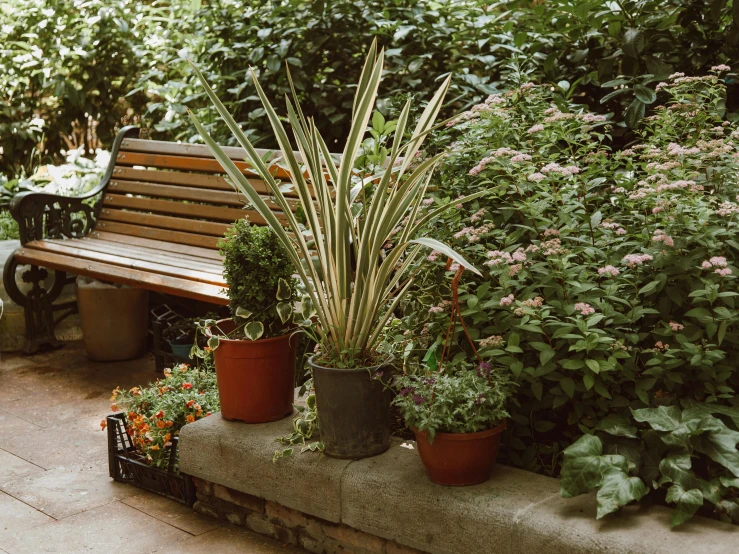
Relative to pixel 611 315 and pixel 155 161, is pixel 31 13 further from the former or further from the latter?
pixel 611 315

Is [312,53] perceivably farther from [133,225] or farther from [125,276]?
[125,276]

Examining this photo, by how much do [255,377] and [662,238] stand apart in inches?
54.6

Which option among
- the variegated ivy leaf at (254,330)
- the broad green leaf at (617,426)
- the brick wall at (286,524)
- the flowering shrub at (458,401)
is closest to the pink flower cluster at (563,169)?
the flowering shrub at (458,401)

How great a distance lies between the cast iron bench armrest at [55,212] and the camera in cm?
504

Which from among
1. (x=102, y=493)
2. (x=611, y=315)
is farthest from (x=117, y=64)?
(x=611, y=315)

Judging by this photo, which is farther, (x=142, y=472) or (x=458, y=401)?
(x=142, y=472)

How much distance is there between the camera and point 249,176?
4.50 metres

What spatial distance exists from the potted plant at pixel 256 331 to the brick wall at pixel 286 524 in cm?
27

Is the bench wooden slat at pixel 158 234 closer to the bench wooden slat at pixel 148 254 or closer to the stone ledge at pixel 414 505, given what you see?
the bench wooden slat at pixel 148 254

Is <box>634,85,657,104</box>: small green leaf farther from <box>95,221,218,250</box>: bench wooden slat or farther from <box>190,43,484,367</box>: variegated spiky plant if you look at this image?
<box>95,221,218,250</box>: bench wooden slat

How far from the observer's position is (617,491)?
2.12 meters

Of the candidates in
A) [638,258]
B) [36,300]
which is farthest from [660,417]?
[36,300]

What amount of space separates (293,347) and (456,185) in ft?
2.59

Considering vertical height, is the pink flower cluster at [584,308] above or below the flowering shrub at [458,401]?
above
